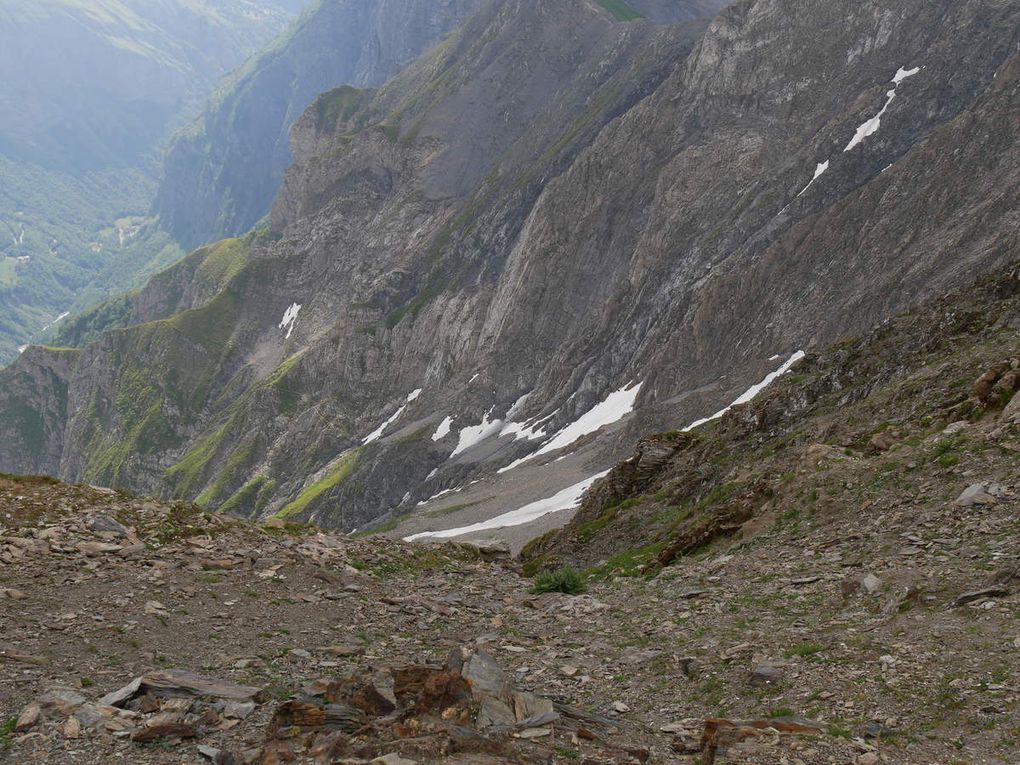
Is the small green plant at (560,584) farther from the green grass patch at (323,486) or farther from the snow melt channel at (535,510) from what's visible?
the green grass patch at (323,486)

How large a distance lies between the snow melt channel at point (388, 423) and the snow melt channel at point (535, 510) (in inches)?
3363

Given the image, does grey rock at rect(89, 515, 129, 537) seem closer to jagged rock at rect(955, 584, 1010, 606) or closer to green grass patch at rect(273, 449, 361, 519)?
jagged rock at rect(955, 584, 1010, 606)

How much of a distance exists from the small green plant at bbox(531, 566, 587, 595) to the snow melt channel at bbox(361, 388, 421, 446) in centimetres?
14536

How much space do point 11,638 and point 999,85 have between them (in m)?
103

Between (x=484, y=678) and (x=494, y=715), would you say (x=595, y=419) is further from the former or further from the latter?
(x=494, y=715)

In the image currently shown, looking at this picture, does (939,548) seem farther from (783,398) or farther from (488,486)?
(488,486)

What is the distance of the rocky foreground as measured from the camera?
487 inches

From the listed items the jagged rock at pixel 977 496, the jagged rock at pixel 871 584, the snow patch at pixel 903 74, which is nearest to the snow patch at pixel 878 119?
the snow patch at pixel 903 74

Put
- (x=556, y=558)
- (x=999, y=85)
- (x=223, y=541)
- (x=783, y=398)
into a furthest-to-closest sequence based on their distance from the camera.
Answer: (x=999, y=85), (x=783, y=398), (x=556, y=558), (x=223, y=541)

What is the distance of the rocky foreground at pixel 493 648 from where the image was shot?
40.5 ft

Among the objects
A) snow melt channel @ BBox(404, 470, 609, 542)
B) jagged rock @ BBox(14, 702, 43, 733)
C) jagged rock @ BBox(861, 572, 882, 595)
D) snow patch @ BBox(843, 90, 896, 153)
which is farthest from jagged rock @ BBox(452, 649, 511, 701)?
snow patch @ BBox(843, 90, 896, 153)

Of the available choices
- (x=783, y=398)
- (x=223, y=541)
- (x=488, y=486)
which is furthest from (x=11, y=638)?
(x=488, y=486)

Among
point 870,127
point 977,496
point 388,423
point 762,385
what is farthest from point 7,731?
point 388,423

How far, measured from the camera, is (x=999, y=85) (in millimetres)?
87875
